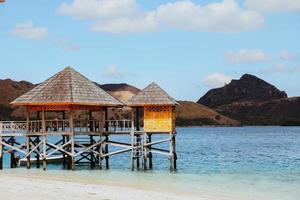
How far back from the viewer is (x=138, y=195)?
66.6 ft

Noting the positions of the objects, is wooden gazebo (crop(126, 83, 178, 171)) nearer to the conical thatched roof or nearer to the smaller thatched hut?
the smaller thatched hut

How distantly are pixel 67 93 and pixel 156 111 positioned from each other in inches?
203

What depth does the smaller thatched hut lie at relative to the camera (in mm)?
31875

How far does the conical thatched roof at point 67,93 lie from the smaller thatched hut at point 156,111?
1779 mm

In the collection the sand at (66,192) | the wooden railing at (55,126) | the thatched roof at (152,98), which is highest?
the thatched roof at (152,98)

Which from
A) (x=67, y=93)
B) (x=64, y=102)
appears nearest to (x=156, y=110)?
(x=67, y=93)

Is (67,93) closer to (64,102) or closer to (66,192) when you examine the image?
(64,102)

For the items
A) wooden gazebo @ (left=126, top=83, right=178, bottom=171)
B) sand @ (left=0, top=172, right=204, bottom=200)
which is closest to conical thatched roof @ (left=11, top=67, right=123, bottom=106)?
wooden gazebo @ (left=126, top=83, right=178, bottom=171)

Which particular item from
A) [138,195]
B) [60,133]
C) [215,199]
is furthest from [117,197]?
[60,133]

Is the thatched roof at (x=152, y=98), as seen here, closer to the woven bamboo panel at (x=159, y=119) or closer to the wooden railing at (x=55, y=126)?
the woven bamboo panel at (x=159, y=119)

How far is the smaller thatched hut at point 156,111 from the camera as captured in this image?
3188cm

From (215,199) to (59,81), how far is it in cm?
1476

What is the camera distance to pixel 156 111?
106 ft

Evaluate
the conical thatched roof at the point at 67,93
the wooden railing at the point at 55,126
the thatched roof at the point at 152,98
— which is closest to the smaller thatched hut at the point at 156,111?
the thatched roof at the point at 152,98
